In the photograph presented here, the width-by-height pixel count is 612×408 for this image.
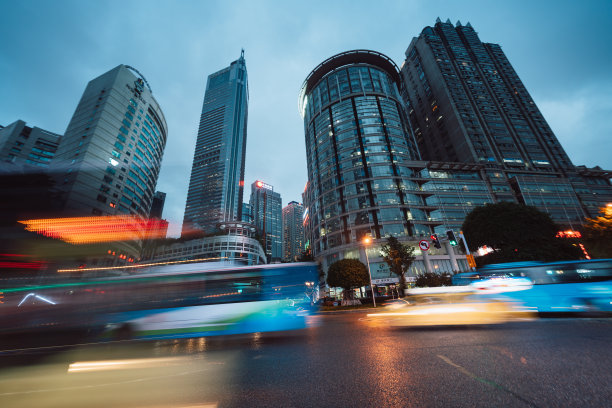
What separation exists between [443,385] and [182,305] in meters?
8.48

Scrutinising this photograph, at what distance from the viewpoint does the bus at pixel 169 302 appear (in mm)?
7906

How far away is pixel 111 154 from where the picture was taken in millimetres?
56594

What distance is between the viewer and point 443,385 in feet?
10.5

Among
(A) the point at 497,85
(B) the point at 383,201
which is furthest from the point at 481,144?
(B) the point at 383,201

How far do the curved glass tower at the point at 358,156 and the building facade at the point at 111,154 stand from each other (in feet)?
168

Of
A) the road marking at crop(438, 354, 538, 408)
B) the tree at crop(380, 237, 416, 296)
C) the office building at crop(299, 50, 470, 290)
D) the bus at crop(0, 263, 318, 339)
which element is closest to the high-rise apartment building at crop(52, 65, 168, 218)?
the office building at crop(299, 50, 470, 290)

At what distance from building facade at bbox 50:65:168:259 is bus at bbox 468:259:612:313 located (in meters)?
68.6

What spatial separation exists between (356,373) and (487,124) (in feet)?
272

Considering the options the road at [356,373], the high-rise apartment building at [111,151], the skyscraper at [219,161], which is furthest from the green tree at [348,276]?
the skyscraper at [219,161]

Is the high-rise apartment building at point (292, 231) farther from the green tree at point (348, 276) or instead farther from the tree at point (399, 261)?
the tree at point (399, 261)

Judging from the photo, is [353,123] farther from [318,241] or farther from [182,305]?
[182,305]

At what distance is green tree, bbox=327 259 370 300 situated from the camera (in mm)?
30234

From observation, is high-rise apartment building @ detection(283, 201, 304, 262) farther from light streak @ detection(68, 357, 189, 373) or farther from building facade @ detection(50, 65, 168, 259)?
light streak @ detection(68, 357, 189, 373)

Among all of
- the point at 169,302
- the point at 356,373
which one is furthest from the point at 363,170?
the point at 356,373
